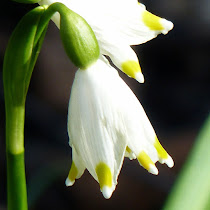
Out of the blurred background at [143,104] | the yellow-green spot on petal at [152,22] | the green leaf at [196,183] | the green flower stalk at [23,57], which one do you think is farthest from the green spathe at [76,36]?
the blurred background at [143,104]

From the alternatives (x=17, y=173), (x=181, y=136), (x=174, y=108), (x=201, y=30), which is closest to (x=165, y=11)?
(x=201, y=30)

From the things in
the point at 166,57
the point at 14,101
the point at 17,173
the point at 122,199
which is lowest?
the point at 122,199

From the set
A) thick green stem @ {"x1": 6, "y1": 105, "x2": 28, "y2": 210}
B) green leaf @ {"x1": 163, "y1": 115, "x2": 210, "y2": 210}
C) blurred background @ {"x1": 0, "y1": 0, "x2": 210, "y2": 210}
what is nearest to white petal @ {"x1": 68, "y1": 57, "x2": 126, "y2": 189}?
thick green stem @ {"x1": 6, "y1": 105, "x2": 28, "y2": 210}

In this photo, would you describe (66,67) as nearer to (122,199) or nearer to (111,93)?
(122,199)

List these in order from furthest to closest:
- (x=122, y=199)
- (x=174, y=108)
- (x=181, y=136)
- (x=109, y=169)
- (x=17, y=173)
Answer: (x=174, y=108), (x=181, y=136), (x=122, y=199), (x=17, y=173), (x=109, y=169)

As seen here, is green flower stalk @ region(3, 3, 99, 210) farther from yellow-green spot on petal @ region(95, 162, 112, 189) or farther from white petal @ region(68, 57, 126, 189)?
yellow-green spot on petal @ region(95, 162, 112, 189)

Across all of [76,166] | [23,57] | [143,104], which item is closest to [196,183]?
[76,166]
